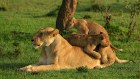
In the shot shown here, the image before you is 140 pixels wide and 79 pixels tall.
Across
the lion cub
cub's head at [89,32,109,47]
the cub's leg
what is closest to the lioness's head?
the lion cub

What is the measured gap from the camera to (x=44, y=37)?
1018 centimetres

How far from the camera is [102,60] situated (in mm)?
11484

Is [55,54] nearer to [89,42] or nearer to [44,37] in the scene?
[44,37]

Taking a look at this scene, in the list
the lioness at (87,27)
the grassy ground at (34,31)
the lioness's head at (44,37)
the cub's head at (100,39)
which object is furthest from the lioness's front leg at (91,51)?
the lioness at (87,27)

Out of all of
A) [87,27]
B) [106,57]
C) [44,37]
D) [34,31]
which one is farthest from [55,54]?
[34,31]

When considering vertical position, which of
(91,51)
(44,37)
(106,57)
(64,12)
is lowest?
(64,12)

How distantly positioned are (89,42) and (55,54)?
3.57 ft

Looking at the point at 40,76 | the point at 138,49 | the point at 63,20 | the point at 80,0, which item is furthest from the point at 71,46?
the point at 80,0

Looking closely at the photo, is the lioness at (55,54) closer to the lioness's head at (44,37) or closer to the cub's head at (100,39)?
the lioness's head at (44,37)

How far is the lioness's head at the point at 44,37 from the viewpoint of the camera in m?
10.1

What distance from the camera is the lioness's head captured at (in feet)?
33.0

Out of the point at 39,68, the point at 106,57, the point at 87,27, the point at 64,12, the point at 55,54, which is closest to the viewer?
Result: the point at 39,68

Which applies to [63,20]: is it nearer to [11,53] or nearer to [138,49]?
[138,49]

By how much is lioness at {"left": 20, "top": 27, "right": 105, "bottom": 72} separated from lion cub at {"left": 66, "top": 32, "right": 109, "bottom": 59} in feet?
0.49
